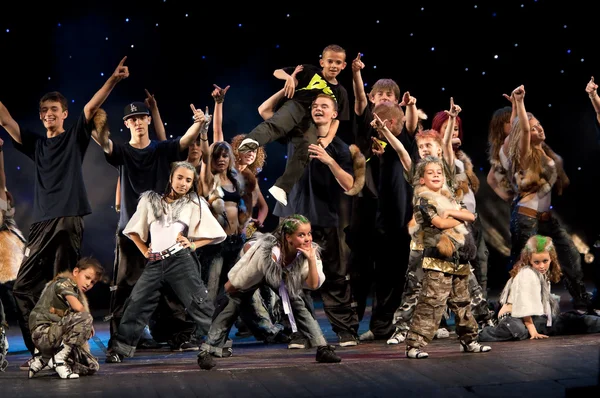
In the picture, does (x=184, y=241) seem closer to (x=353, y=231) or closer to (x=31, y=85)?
(x=353, y=231)

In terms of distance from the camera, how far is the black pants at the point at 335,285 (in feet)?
21.0

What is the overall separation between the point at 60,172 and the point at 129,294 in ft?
3.15

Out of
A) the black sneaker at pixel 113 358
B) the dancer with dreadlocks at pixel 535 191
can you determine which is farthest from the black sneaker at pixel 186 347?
the dancer with dreadlocks at pixel 535 191

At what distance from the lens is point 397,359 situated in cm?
550

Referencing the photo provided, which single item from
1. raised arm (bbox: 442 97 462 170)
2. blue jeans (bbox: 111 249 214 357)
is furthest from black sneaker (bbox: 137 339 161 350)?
raised arm (bbox: 442 97 462 170)

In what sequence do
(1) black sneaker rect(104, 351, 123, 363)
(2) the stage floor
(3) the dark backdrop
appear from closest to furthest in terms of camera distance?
(2) the stage floor, (1) black sneaker rect(104, 351, 123, 363), (3) the dark backdrop

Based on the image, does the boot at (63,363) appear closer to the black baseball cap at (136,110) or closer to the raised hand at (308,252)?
the raised hand at (308,252)

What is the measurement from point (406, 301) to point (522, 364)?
1.40m

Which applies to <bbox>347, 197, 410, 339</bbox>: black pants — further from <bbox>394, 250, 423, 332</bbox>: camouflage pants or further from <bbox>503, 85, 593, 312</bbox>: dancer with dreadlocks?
<bbox>503, 85, 593, 312</bbox>: dancer with dreadlocks

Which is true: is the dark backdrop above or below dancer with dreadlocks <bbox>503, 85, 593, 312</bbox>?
above

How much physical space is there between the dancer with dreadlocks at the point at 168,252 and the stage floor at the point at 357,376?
0.26 metres

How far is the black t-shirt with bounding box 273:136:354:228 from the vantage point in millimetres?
6438

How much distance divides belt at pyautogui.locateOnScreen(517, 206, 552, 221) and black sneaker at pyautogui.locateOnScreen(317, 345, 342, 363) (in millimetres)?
2373

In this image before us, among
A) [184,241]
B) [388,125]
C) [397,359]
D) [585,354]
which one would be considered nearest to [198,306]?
[184,241]
